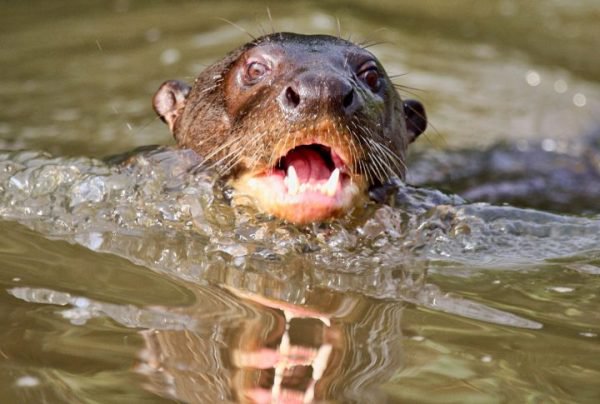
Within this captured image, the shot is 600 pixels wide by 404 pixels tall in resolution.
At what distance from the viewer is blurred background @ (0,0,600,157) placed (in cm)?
645

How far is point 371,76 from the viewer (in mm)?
3734

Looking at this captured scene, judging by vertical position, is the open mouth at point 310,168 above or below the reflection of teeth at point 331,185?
above

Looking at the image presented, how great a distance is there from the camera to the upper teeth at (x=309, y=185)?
3305 mm

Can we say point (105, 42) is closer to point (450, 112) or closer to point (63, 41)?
point (63, 41)

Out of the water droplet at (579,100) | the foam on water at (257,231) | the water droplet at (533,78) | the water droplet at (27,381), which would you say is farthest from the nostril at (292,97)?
the water droplet at (533,78)

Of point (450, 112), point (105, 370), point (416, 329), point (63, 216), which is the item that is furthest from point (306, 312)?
point (450, 112)

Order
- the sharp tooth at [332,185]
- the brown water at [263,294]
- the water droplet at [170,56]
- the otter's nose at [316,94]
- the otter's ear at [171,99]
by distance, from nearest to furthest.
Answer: the brown water at [263,294]
the otter's nose at [316,94]
the sharp tooth at [332,185]
the otter's ear at [171,99]
the water droplet at [170,56]

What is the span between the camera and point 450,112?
22.7ft

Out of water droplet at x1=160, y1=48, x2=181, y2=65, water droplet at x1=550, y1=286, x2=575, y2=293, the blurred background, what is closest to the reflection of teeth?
water droplet at x1=550, y1=286, x2=575, y2=293

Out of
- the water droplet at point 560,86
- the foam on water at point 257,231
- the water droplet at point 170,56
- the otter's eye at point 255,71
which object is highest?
the water droplet at point 560,86

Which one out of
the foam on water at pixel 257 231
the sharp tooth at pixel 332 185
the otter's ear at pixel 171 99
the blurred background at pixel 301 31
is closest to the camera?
the sharp tooth at pixel 332 185

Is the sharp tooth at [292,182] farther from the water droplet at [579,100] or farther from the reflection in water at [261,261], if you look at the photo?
the water droplet at [579,100]

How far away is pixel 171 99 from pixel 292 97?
1.17 metres

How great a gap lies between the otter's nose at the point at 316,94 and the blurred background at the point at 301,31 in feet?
9.05
